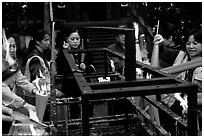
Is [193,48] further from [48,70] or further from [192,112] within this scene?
[192,112]

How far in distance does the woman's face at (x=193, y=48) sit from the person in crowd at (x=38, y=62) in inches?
37.6

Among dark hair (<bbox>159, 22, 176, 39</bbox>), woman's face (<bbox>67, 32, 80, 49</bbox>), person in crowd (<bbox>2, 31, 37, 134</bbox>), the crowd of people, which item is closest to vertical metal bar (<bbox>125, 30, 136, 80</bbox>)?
the crowd of people

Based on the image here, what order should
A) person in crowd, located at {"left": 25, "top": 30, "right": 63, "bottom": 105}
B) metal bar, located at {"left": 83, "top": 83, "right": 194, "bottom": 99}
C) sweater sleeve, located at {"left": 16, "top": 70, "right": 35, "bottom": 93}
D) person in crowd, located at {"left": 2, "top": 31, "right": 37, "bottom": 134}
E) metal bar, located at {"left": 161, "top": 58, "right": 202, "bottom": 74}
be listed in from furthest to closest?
person in crowd, located at {"left": 25, "top": 30, "right": 63, "bottom": 105} → sweater sleeve, located at {"left": 16, "top": 70, "right": 35, "bottom": 93} → person in crowd, located at {"left": 2, "top": 31, "right": 37, "bottom": 134} → metal bar, located at {"left": 161, "top": 58, "right": 202, "bottom": 74} → metal bar, located at {"left": 83, "top": 83, "right": 194, "bottom": 99}

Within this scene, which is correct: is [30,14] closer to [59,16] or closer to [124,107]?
[59,16]

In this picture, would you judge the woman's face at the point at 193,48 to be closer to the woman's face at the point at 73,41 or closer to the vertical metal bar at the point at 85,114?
the woman's face at the point at 73,41

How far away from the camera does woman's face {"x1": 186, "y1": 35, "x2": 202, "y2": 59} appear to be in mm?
2189

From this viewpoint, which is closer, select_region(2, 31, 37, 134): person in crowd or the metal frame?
the metal frame

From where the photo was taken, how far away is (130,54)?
1081mm

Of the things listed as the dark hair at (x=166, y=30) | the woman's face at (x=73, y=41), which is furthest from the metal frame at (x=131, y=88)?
the dark hair at (x=166, y=30)

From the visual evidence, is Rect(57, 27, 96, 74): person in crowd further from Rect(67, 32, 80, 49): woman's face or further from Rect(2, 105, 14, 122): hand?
Rect(2, 105, 14, 122): hand

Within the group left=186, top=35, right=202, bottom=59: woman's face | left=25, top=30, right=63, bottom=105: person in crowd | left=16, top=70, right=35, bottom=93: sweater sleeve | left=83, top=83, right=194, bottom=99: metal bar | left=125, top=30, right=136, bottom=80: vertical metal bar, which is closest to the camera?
left=83, top=83, right=194, bottom=99: metal bar

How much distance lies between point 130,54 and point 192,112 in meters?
0.28

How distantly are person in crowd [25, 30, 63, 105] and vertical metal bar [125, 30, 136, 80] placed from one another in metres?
0.84

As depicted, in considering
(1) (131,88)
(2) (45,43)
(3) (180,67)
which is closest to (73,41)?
(2) (45,43)
